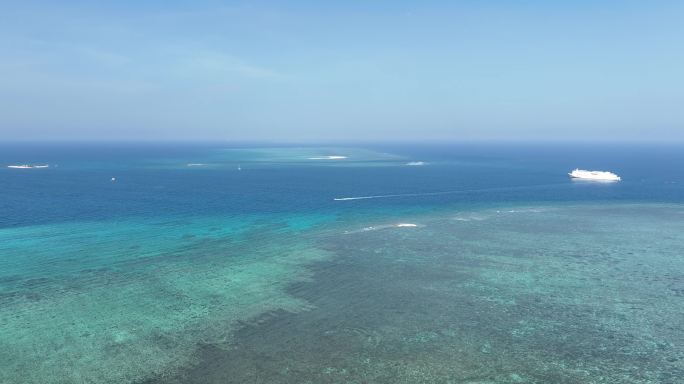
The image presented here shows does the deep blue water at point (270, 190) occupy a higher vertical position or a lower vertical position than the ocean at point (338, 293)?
higher

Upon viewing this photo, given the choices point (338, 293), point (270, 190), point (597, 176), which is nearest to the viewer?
point (338, 293)

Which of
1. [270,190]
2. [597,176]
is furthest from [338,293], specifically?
[597,176]

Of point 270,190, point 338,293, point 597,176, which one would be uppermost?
point 597,176

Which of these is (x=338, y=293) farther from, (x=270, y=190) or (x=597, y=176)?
(x=597, y=176)

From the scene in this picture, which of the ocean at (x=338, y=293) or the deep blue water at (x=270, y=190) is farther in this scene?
the deep blue water at (x=270, y=190)

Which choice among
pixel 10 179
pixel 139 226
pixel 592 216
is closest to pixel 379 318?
pixel 139 226

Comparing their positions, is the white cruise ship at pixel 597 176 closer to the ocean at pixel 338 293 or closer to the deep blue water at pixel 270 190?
the deep blue water at pixel 270 190

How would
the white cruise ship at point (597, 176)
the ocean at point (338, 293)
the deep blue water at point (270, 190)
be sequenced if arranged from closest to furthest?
the ocean at point (338, 293) < the deep blue water at point (270, 190) < the white cruise ship at point (597, 176)

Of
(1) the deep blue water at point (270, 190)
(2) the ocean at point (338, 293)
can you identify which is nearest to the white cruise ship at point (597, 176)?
(1) the deep blue water at point (270, 190)

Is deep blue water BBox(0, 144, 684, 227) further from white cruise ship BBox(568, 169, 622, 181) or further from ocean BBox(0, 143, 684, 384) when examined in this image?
white cruise ship BBox(568, 169, 622, 181)

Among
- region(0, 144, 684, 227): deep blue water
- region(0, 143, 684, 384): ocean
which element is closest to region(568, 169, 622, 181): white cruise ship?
region(0, 144, 684, 227): deep blue water
